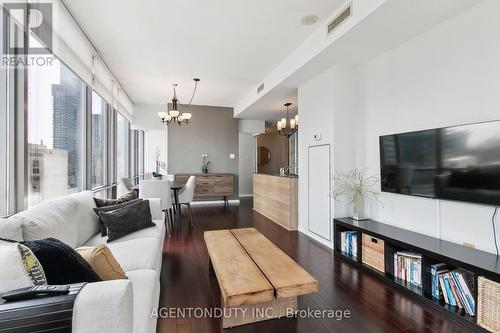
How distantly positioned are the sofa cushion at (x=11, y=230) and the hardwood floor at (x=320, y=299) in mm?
1065

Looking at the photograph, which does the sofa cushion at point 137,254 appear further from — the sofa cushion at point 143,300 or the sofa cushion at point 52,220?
the sofa cushion at point 52,220

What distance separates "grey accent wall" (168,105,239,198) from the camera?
22.1ft

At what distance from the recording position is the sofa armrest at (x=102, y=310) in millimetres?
872

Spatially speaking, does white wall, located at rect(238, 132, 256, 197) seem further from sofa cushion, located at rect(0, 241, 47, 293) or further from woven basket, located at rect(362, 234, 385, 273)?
sofa cushion, located at rect(0, 241, 47, 293)

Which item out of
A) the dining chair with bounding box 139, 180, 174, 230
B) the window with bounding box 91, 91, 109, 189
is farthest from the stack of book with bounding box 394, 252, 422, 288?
the window with bounding box 91, 91, 109, 189

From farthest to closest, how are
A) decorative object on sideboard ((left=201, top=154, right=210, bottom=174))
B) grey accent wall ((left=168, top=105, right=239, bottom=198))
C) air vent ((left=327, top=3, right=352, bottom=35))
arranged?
1. decorative object on sideboard ((left=201, top=154, right=210, bottom=174))
2. grey accent wall ((left=168, top=105, right=239, bottom=198))
3. air vent ((left=327, top=3, right=352, bottom=35))

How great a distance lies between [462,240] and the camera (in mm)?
2148

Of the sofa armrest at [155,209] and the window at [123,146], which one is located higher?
the window at [123,146]

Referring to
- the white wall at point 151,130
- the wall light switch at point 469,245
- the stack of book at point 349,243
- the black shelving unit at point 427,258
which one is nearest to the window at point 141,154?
the white wall at point 151,130

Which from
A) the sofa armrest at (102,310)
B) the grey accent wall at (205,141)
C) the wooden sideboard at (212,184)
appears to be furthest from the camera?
the grey accent wall at (205,141)

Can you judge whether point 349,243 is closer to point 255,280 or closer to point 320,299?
point 320,299

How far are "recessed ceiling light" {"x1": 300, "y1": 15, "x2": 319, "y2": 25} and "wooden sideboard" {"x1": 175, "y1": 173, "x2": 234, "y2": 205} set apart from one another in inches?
172

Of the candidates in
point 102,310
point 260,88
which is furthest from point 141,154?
point 102,310

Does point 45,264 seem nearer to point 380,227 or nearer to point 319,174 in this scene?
point 380,227
